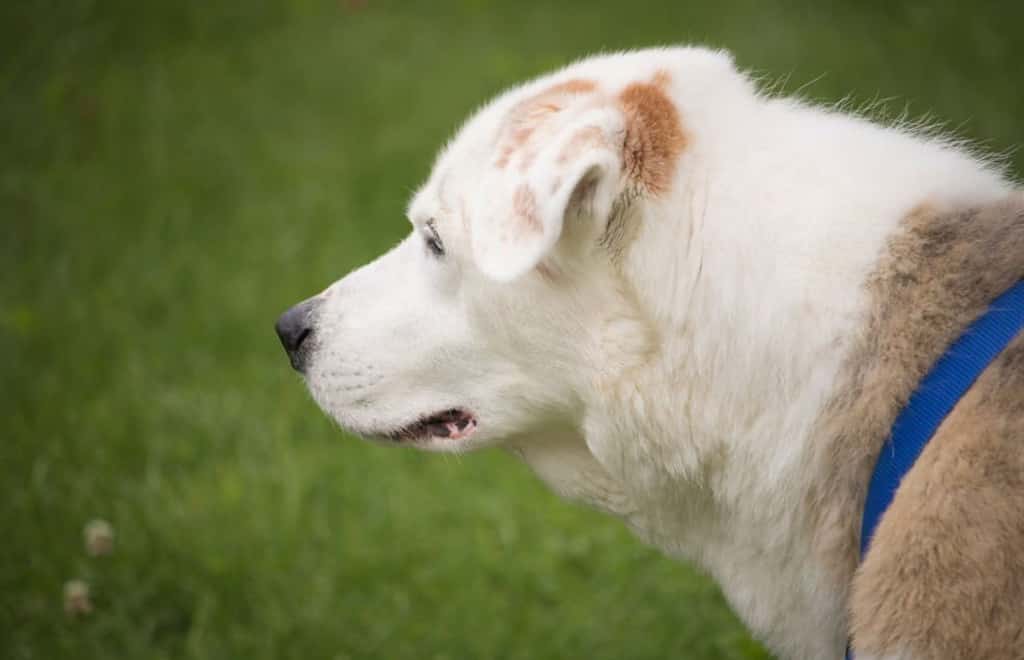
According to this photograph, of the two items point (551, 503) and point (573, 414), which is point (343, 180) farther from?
point (573, 414)

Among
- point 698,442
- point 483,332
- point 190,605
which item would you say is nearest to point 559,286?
point 483,332

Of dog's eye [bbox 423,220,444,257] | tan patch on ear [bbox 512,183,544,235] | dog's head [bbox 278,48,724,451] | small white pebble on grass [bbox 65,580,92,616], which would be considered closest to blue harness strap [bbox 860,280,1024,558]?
dog's head [bbox 278,48,724,451]

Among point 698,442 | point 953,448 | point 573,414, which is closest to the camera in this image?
point 953,448

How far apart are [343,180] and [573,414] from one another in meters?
5.57

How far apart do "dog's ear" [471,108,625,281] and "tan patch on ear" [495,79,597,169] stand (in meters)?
0.06

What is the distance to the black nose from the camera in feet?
9.81

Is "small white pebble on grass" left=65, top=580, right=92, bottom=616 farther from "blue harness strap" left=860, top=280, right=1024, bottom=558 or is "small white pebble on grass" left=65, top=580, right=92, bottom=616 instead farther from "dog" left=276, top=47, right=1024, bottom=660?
"blue harness strap" left=860, top=280, right=1024, bottom=558

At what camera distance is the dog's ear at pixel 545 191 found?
2.28m

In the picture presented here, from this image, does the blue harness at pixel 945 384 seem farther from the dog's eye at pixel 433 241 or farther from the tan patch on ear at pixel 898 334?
the dog's eye at pixel 433 241

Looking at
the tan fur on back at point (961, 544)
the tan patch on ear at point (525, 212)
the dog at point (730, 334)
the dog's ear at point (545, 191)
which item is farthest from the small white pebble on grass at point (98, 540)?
the tan fur on back at point (961, 544)

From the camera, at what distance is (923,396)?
221cm

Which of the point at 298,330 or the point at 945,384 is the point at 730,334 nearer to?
the point at 945,384

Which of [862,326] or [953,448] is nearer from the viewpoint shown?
[953,448]

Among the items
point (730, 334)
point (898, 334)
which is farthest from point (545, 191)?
point (898, 334)
